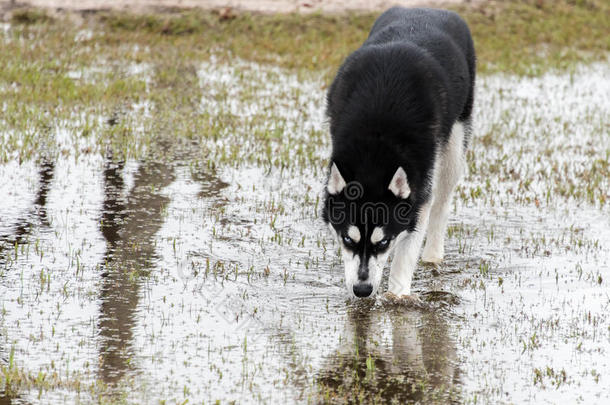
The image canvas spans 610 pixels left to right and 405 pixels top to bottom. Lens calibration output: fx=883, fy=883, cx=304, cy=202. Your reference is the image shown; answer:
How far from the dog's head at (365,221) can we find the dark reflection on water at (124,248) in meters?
1.56

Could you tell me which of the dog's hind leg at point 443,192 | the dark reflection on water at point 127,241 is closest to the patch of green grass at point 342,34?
the dark reflection on water at point 127,241

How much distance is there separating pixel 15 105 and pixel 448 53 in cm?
689

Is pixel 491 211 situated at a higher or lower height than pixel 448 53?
lower

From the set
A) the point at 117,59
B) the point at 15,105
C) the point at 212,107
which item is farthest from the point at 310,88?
the point at 15,105

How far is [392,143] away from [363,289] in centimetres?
105

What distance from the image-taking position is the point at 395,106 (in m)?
6.40

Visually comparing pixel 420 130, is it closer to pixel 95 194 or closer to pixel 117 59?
pixel 95 194

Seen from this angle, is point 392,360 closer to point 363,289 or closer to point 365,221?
point 363,289

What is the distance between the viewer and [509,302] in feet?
22.3

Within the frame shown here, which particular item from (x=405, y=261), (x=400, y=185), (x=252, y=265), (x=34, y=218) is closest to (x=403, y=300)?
(x=405, y=261)

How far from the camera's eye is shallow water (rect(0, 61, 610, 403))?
17.2ft

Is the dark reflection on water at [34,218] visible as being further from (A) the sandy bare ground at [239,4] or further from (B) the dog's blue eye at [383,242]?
(A) the sandy bare ground at [239,4]

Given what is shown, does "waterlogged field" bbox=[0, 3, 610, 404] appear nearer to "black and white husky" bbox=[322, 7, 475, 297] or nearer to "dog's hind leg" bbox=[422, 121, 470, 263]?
"dog's hind leg" bbox=[422, 121, 470, 263]

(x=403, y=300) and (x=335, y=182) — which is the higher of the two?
(x=335, y=182)
